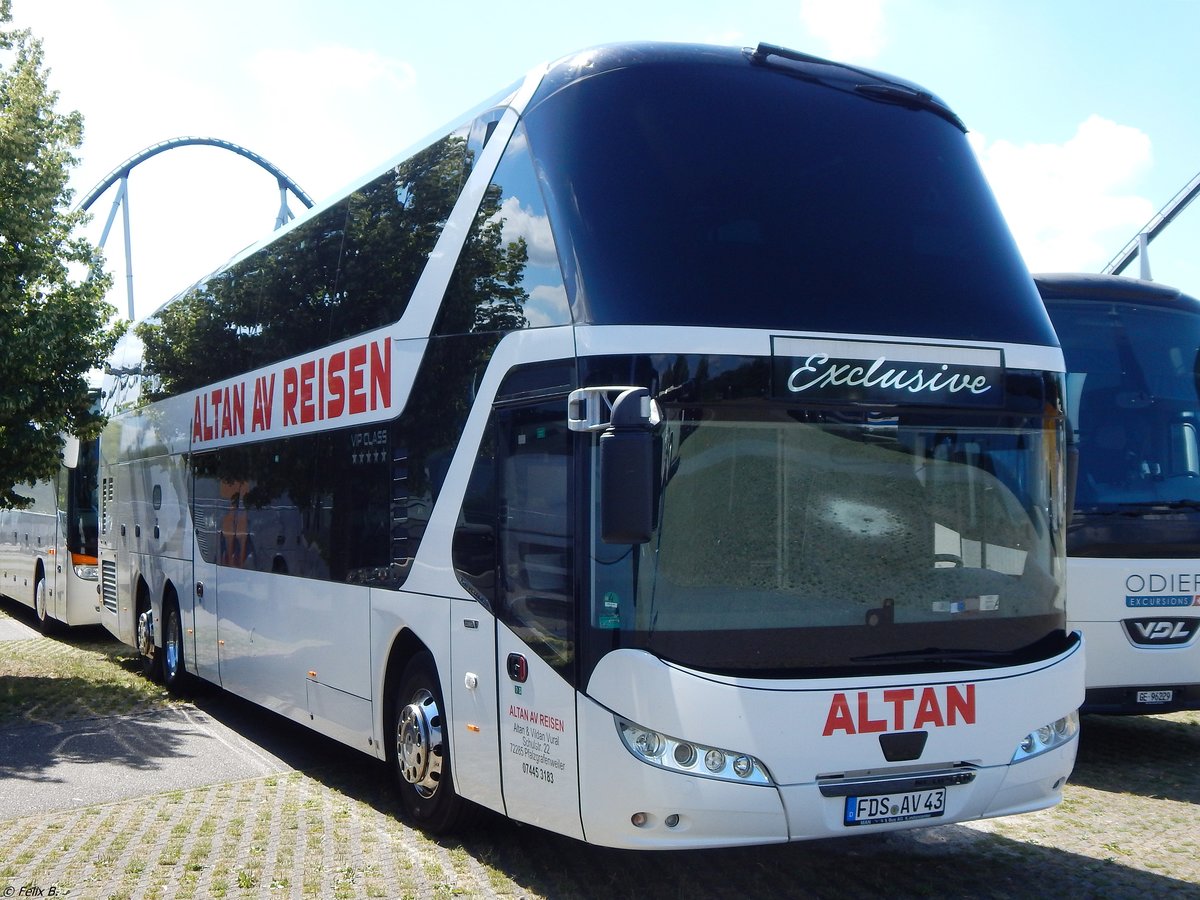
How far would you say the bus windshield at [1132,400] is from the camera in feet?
31.9

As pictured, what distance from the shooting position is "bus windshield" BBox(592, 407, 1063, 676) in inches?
217

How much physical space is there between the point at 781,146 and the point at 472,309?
6.05 feet

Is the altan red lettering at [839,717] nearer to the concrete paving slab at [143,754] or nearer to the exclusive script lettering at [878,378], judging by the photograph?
the exclusive script lettering at [878,378]

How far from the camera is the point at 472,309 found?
22.7 feet

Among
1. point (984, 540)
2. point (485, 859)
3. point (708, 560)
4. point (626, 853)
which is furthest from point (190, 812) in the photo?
point (984, 540)

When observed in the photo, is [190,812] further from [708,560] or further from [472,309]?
[708,560]

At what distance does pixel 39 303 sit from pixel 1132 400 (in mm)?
11527

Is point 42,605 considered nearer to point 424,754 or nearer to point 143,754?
point 143,754

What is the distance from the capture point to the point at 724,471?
5.60m

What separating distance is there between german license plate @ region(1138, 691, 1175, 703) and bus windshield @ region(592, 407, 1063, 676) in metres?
3.88

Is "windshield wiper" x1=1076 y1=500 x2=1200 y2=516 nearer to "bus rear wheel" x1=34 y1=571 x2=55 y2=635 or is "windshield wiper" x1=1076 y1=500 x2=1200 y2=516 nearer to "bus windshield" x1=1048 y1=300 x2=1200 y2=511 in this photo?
"bus windshield" x1=1048 y1=300 x2=1200 y2=511

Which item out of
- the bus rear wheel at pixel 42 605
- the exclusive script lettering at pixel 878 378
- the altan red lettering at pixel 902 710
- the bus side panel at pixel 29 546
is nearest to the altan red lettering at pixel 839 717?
the altan red lettering at pixel 902 710

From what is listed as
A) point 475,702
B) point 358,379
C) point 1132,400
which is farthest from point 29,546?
point 1132,400

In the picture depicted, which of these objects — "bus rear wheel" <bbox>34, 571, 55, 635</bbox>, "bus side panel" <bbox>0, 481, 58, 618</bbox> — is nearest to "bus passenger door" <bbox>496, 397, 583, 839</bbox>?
"bus side panel" <bbox>0, 481, 58, 618</bbox>
